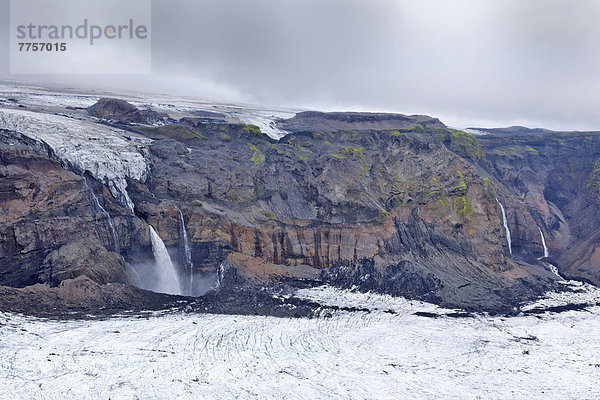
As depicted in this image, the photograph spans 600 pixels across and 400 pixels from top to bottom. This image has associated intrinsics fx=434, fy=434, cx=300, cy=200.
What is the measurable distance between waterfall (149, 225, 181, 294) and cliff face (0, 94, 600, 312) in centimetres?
75

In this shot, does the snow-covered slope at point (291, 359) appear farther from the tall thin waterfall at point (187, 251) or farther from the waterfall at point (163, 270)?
the tall thin waterfall at point (187, 251)

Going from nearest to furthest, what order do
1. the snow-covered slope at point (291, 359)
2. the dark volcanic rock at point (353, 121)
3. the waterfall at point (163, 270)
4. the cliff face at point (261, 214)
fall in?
the snow-covered slope at point (291, 359) → the cliff face at point (261, 214) → the waterfall at point (163, 270) → the dark volcanic rock at point (353, 121)

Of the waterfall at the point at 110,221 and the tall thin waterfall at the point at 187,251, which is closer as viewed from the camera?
the waterfall at the point at 110,221

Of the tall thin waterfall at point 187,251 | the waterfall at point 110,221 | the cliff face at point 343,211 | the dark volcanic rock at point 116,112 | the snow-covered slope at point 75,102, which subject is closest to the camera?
the waterfall at point 110,221

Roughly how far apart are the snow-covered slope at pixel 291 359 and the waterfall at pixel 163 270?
19.4 ft

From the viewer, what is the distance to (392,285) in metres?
42.4

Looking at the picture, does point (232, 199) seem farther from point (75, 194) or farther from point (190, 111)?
point (190, 111)

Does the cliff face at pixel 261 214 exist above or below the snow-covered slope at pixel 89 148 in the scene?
below

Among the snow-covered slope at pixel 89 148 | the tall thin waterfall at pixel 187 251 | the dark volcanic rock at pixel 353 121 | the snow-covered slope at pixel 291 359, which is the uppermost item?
the dark volcanic rock at pixel 353 121

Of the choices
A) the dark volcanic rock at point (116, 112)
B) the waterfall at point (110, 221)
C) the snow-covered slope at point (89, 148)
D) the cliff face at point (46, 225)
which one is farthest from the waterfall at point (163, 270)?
the dark volcanic rock at point (116, 112)

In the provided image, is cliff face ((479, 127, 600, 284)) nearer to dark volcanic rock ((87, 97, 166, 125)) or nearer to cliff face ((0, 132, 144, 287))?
cliff face ((0, 132, 144, 287))

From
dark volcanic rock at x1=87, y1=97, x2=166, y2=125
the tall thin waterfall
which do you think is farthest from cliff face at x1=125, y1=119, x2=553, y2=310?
dark volcanic rock at x1=87, y1=97, x2=166, y2=125

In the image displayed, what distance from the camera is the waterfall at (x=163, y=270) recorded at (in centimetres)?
3712

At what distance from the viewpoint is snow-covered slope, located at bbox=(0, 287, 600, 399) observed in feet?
71.1
